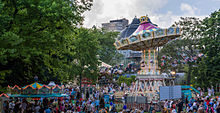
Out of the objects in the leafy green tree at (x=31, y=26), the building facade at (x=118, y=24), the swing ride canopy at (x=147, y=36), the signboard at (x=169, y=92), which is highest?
the building facade at (x=118, y=24)

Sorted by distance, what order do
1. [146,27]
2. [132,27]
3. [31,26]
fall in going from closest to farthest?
[31,26] → [146,27] → [132,27]

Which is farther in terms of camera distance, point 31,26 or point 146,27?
point 146,27

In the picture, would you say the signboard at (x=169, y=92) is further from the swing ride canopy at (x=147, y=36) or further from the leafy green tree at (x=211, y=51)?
the leafy green tree at (x=211, y=51)

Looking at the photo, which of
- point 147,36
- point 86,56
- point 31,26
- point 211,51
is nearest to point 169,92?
point 31,26

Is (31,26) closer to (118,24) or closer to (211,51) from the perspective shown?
(211,51)

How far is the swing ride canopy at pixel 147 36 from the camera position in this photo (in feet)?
98.7

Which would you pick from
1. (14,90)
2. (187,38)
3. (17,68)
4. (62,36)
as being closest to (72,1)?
(62,36)

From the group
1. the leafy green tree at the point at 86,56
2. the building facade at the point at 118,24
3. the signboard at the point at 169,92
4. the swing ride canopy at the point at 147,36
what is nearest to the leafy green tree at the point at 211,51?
the swing ride canopy at the point at 147,36

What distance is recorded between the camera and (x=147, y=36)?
3019 centimetres

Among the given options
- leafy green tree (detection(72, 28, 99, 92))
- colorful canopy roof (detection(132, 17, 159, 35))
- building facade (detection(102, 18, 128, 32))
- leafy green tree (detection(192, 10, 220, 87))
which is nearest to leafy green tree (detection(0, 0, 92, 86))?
colorful canopy roof (detection(132, 17, 159, 35))

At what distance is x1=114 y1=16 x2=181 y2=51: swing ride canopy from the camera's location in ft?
98.7

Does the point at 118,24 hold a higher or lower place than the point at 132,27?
Answer: higher

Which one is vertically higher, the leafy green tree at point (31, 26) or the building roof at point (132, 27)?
the building roof at point (132, 27)

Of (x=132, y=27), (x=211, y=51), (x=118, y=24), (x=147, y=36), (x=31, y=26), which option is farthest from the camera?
(x=118, y=24)
